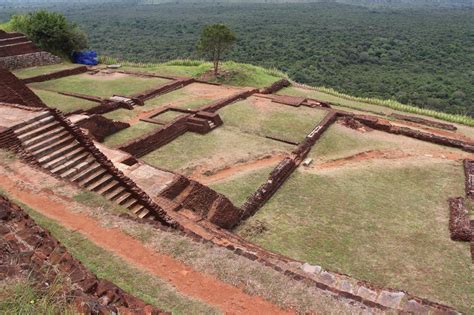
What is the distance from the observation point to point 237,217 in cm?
1095

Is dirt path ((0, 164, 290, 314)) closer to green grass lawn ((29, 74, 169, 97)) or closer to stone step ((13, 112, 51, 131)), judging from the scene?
stone step ((13, 112, 51, 131))

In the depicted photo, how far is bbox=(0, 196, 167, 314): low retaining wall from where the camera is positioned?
452 cm

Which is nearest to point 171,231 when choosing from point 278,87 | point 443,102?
point 278,87

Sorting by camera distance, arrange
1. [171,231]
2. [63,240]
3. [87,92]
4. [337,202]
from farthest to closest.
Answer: [87,92]
[337,202]
[171,231]
[63,240]

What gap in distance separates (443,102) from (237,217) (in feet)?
117

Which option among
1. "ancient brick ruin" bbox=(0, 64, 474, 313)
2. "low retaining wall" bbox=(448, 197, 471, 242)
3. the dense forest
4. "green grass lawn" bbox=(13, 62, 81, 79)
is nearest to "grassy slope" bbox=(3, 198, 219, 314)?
"ancient brick ruin" bbox=(0, 64, 474, 313)

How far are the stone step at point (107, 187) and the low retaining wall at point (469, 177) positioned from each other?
1046cm

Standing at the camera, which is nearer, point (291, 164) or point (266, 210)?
point (266, 210)

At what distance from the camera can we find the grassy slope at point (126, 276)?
18.1ft

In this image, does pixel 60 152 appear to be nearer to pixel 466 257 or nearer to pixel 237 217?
pixel 237 217

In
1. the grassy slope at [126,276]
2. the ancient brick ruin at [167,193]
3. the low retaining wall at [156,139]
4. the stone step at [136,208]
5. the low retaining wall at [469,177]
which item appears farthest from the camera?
the low retaining wall at [156,139]

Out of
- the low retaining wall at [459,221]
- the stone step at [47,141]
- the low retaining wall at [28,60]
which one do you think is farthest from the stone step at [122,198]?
the low retaining wall at [28,60]

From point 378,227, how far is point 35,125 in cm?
882

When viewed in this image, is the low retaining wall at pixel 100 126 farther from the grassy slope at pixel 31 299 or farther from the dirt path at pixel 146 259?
the grassy slope at pixel 31 299
